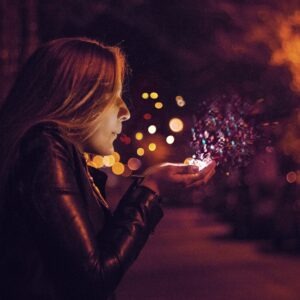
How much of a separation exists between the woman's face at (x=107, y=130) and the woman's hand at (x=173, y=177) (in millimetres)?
124

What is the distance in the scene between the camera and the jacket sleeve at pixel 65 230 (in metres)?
1.20

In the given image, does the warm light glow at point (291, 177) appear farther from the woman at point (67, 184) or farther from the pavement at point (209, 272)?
the woman at point (67, 184)

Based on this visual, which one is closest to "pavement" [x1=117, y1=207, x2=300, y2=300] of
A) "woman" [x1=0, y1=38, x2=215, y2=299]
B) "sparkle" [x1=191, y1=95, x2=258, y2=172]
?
"sparkle" [x1=191, y1=95, x2=258, y2=172]

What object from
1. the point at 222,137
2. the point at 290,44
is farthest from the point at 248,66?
the point at 222,137

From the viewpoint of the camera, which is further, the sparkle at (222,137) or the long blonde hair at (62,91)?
the sparkle at (222,137)

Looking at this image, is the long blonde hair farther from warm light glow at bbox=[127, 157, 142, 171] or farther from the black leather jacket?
warm light glow at bbox=[127, 157, 142, 171]

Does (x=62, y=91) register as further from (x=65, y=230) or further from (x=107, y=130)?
(x=65, y=230)

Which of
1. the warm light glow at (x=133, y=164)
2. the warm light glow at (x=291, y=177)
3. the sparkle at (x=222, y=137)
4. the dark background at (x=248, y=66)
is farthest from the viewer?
the warm light glow at (x=291, y=177)

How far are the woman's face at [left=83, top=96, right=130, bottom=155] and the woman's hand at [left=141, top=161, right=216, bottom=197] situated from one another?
12 cm

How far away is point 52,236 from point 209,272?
755 cm

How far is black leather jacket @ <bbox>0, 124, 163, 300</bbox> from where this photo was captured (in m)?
1.21

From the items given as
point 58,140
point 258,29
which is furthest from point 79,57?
point 258,29

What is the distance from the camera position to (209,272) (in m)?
8.50

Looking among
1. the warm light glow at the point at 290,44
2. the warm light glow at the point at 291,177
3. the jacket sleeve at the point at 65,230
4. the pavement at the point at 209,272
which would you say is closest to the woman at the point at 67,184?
the jacket sleeve at the point at 65,230
